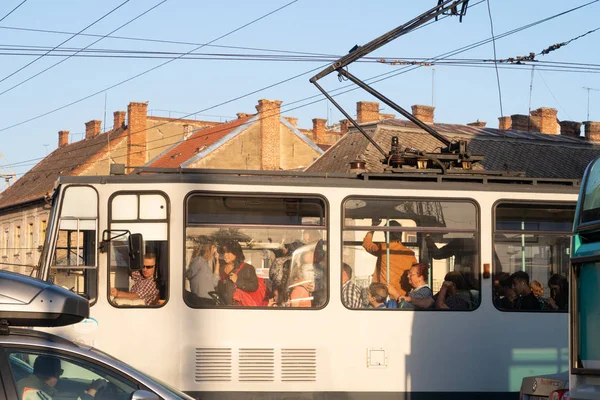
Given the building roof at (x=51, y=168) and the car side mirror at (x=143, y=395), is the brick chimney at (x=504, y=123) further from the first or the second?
the car side mirror at (x=143, y=395)

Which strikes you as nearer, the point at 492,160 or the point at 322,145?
the point at 492,160

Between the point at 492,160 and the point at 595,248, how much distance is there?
33.1 metres

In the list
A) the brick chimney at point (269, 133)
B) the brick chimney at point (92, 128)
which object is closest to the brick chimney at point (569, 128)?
the brick chimney at point (269, 133)

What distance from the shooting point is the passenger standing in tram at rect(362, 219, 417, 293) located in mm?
11438

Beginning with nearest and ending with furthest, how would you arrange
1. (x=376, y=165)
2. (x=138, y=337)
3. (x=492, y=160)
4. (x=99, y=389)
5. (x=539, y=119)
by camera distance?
(x=99, y=389), (x=138, y=337), (x=376, y=165), (x=492, y=160), (x=539, y=119)

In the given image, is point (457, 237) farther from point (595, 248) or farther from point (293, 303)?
point (595, 248)

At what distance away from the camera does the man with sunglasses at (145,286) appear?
1109 centimetres

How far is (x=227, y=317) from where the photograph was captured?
11125 millimetres

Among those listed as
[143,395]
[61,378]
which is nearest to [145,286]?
[61,378]

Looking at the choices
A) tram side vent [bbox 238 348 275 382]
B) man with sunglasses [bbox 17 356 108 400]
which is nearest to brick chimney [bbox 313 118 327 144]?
tram side vent [bbox 238 348 275 382]

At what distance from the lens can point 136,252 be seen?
35.4ft

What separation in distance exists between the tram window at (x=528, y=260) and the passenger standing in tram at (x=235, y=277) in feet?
9.43

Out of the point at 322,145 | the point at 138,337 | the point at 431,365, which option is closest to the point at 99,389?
the point at 138,337

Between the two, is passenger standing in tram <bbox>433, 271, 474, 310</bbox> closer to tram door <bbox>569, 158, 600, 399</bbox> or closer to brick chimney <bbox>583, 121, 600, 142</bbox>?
tram door <bbox>569, 158, 600, 399</bbox>
